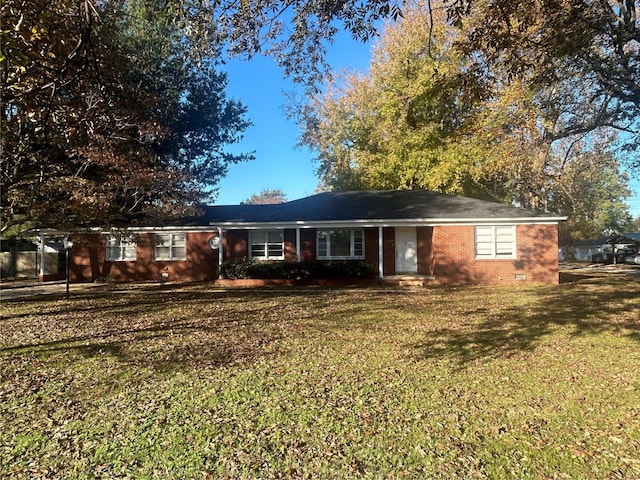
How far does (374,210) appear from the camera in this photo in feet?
62.2

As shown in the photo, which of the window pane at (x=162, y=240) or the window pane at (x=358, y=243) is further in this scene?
the window pane at (x=162, y=240)

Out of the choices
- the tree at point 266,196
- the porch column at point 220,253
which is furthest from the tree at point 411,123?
the tree at point 266,196

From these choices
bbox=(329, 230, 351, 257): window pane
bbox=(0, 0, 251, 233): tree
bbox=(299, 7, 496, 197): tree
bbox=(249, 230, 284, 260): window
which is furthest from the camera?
bbox=(299, 7, 496, 197): tree

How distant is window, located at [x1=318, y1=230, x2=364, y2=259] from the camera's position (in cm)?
Result: 1900

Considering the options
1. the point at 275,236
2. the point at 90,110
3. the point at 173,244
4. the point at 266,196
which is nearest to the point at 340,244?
the point at 275,236

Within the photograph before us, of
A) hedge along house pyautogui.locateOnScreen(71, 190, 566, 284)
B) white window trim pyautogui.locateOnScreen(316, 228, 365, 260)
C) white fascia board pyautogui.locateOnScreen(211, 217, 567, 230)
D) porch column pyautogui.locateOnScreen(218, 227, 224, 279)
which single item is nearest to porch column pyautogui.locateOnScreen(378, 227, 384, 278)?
hedge along house pyautogui.locateOnScreen(71, 190, 566, 284)

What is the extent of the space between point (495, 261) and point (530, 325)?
9.32 m

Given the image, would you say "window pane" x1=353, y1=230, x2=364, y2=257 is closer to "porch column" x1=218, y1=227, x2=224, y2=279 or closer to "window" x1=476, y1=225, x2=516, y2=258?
"window" x1=476, y1=225, x2=516, y2=258

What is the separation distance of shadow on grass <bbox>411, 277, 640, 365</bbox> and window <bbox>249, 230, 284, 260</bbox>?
10497mm

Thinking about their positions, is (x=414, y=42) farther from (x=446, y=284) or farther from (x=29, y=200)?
(x=29, y=200)

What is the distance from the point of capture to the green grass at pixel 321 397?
3.36 metres

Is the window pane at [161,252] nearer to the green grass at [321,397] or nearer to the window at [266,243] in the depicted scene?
the window at [266,243]

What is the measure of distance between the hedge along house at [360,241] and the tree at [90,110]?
3.75 meters

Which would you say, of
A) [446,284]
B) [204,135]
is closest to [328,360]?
[446,284]
